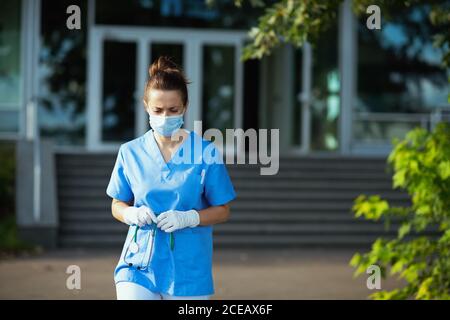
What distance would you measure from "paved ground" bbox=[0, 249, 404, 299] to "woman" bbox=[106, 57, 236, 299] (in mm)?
3911

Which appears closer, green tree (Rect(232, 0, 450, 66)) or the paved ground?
green tree (Rect(232, 0, 450, 66))

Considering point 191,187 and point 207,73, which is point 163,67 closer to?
point 191,187

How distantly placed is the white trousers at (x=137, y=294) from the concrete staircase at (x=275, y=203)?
318 inches

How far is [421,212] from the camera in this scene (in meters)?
6.03

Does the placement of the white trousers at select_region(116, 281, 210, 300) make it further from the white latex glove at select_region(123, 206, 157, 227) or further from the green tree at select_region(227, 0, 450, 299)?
the green tree at select_region(227, 0, 450, 299)

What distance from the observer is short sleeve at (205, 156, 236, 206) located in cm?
397

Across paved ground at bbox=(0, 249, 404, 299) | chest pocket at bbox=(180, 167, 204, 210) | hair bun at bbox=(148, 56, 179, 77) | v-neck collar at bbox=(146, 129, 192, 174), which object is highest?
hair bun at bbox=(148, 56, 179, 77)

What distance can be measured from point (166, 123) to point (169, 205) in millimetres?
399

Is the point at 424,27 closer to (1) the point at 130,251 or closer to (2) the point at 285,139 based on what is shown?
(2) the point at 285,139

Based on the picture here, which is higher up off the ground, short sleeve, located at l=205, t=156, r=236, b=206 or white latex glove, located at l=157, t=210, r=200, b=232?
short sleeve, located at l=205, t=156, r=236, b=206

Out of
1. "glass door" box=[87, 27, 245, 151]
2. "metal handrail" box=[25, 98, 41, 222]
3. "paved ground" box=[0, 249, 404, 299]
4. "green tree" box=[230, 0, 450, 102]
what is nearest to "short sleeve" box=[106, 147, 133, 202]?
"green tree" box=[230, 0, 450, 102]

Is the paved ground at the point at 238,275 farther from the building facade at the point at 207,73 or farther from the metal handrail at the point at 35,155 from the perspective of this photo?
the building facade at the point at 207,73

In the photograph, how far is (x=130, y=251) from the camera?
3.96 meters

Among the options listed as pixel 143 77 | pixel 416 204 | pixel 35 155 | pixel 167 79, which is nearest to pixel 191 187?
pixel 167 79
